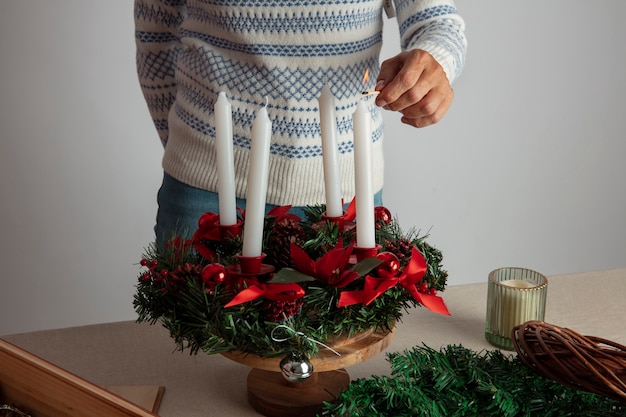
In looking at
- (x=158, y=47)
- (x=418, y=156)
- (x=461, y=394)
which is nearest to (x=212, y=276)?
(x=461, y=394)

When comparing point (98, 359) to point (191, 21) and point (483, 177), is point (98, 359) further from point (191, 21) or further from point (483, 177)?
point (483, 177)

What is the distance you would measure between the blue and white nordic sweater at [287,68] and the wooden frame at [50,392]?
46 centimetres

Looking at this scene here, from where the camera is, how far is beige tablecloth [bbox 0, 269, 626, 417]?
0.84m

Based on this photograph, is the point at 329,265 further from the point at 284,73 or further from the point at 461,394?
the point at 284,73

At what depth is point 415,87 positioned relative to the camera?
2.67 feet

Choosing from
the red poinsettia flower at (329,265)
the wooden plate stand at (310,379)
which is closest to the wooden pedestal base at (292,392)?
the wooden plate stand at (310,379)

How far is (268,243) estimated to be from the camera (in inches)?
30.6

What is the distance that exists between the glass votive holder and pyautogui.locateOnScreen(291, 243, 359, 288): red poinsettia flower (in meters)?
0.30

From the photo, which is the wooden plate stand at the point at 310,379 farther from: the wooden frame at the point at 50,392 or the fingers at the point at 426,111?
the fingers at the point at 426,111

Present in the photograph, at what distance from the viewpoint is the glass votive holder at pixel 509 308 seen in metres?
0.92

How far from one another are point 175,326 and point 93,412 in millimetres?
133

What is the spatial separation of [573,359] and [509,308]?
0.63 ft

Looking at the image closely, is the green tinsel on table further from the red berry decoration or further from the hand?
the hand

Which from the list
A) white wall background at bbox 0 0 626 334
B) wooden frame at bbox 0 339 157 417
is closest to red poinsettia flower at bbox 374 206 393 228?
wooden frame at bbox 0 339 157 417
